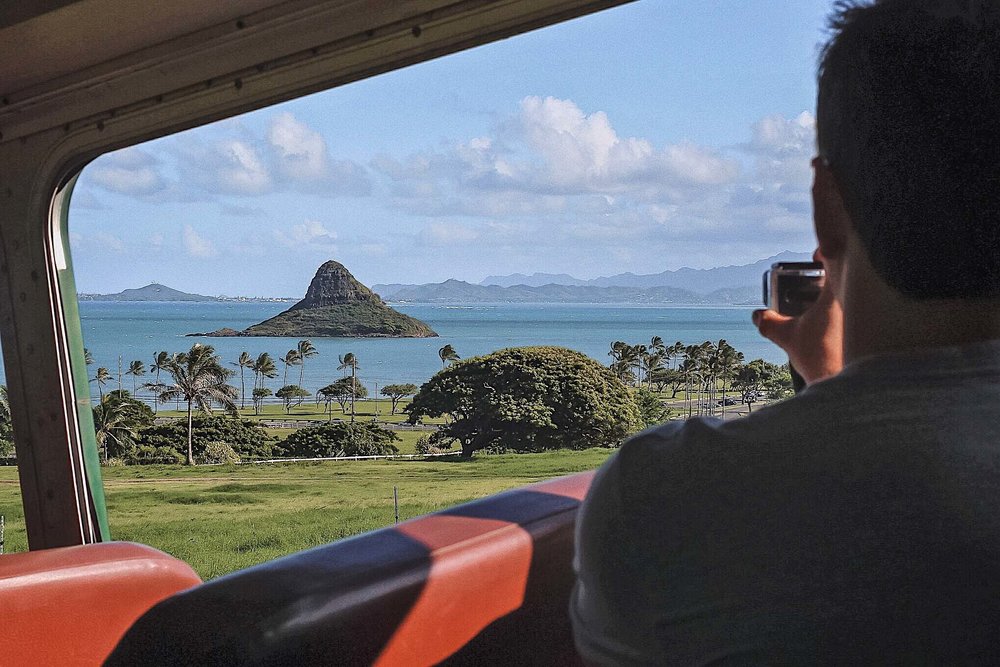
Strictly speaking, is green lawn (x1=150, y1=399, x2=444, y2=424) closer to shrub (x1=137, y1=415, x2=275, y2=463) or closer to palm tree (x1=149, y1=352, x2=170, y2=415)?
shrub (x1=137, y1=415, x2=275, y2=463)

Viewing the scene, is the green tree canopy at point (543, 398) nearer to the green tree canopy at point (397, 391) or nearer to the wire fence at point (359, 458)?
the wire fence at point (359, 458)

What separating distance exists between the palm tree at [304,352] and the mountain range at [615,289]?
1163 millimetres

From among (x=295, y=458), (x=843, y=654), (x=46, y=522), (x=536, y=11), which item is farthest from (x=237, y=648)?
(x=295, y=458)

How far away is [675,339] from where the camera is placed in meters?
6.20

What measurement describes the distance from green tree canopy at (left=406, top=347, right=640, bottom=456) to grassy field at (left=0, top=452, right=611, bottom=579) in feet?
1.00

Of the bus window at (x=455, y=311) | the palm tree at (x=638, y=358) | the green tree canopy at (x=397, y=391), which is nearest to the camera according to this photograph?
the bus window at (x=455, y=311)

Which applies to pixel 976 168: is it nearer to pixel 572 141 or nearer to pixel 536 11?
pixel 536 11

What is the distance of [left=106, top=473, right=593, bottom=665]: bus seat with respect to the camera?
0.80 meters

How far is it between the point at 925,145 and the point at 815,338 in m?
Answer: 0.17

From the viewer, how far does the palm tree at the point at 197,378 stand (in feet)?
30.7

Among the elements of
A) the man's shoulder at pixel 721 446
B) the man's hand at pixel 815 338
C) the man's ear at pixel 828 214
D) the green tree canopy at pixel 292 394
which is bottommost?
the green tree canopy at pixel 292 394

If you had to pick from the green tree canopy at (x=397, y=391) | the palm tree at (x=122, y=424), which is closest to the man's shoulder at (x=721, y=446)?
the palm tree at (x=122, y=424)

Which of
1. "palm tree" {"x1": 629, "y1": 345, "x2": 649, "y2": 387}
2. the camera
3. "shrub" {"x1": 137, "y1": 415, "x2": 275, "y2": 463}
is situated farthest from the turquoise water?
the camera

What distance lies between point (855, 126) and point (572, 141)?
82.5ft
